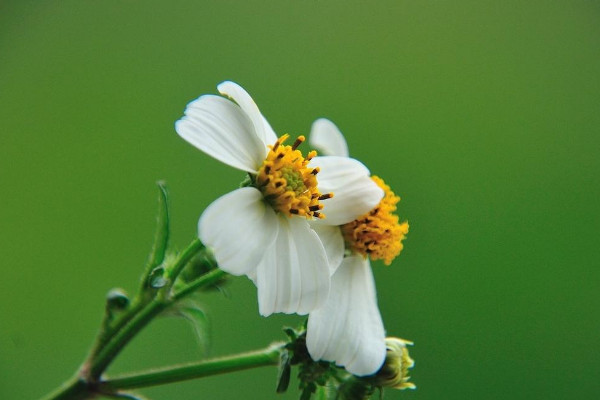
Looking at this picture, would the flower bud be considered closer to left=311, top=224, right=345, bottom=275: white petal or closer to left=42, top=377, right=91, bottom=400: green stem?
left=311, top=224, right=345, bottom=275: white petal

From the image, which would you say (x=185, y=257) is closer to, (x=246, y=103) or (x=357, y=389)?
(x=246, y=103)

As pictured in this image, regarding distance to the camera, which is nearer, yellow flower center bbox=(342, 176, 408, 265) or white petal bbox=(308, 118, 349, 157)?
yellow flower center bbox=(342, 176, 408, 265)


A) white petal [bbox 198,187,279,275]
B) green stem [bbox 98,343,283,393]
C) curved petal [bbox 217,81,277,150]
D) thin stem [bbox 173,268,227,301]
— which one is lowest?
green stem [bbox 98,343,283,393]

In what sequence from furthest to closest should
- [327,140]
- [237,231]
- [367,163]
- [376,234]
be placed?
[367,163]
[327,140]
[376,234]
[237,231]

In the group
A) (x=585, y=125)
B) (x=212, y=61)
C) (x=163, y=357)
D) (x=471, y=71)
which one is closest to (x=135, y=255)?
(x=163, y=357)

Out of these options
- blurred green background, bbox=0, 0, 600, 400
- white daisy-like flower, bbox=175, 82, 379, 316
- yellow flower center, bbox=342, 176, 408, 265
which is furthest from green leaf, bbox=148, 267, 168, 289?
blurred green background, bbox=0, 0, 600, 400

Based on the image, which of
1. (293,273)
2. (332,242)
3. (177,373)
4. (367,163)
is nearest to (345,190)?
(332,242)
